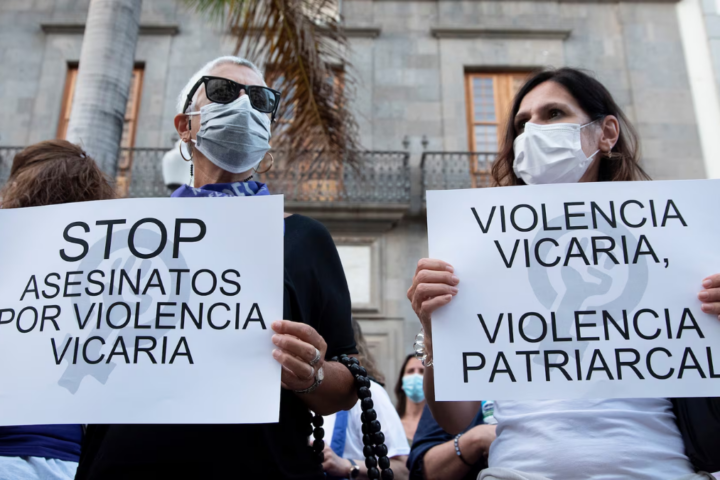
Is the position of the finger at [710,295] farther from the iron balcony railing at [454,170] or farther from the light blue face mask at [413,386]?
the iron balcony railing at [454,170]

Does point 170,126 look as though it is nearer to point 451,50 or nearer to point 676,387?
point 451,50

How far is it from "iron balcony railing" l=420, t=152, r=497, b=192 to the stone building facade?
0.03 meters

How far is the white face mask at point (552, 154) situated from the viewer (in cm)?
220

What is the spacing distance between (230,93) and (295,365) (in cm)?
101

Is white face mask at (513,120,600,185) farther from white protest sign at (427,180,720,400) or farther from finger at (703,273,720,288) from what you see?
finger at (703,273,720,288)

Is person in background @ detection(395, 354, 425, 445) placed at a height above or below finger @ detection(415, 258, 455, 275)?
above

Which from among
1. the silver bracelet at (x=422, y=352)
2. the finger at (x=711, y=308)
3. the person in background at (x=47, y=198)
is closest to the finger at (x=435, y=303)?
the silver bracelet at (x=422, y=352)

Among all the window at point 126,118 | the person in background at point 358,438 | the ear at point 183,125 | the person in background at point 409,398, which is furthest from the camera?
the window at point 126,118

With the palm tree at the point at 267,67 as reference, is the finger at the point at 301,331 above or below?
below

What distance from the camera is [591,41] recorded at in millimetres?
12969

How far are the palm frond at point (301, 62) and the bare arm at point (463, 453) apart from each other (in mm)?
3616

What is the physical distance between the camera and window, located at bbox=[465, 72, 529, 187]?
41.0 feet

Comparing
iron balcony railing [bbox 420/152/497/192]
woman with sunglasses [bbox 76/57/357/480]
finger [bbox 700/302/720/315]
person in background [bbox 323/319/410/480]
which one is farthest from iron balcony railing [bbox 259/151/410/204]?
finger [bbox 700/302/720/315]

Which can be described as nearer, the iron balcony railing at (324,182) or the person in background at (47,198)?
the person in background at (47,198)
